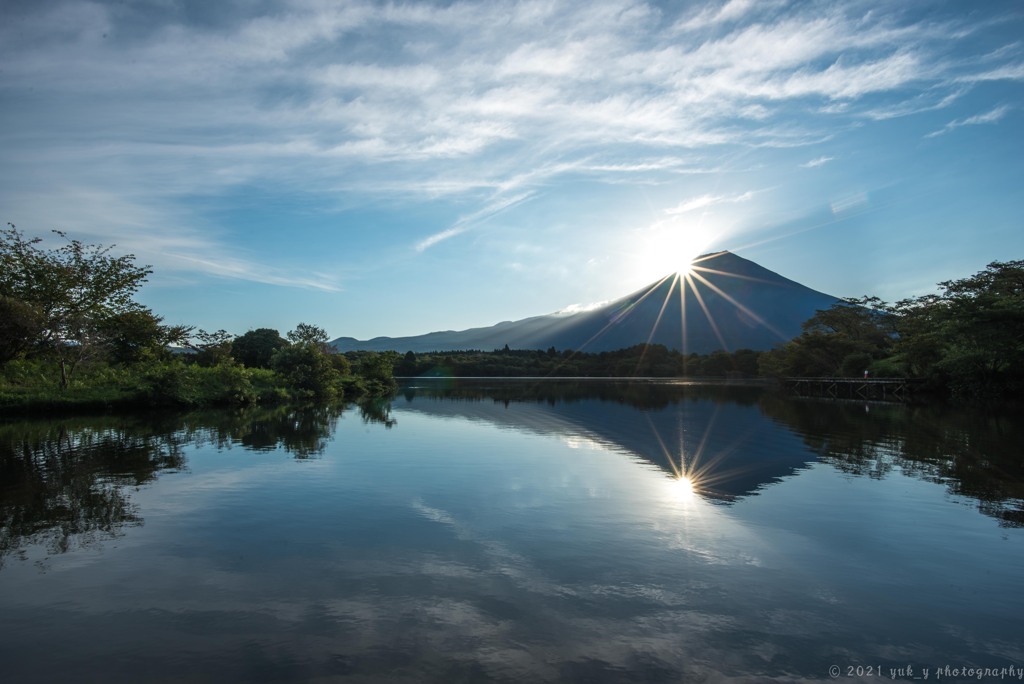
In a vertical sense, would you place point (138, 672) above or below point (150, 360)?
below

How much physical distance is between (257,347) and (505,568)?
52644mm

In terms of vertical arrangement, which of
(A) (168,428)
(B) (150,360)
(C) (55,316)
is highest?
(C) (55,316)

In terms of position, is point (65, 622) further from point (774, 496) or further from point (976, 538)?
point (976, 538)

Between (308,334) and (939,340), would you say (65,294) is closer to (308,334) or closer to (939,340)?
(308,334)

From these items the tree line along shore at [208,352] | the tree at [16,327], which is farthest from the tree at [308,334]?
the tree at [16,327]

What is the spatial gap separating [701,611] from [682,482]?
250 inches

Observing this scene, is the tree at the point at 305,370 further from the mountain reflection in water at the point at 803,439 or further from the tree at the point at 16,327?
the tree at the point at 16,327

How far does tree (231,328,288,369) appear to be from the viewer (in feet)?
170

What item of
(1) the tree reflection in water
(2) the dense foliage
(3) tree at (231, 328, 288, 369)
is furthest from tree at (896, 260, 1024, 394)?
(3) tree at (231, 328, 288, 369)

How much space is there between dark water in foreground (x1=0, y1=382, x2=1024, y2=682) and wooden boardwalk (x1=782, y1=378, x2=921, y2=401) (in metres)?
37.2

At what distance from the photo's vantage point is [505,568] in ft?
21.3

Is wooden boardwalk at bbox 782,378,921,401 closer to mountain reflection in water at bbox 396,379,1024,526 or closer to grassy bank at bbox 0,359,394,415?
mountain reflection in water at bbox 396,379,1024,526

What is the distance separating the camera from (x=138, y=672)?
4262mm

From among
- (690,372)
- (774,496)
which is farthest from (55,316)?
(690,372)
